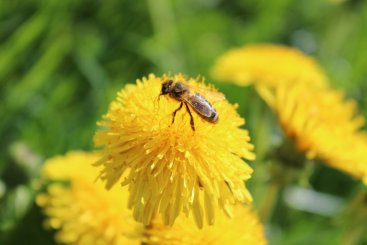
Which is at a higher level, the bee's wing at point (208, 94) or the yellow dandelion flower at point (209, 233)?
the bee's wing at point (208, 94)

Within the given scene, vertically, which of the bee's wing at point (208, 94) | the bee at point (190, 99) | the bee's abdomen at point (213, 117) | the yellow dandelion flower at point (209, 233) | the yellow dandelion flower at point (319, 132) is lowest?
the yellow dandelion flower at point (209, 233)

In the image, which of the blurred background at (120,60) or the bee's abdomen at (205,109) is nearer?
the bee's abdomen at (205,109)

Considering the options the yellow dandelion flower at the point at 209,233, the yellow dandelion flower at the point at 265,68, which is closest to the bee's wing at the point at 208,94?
the yellow dandelion flower at the point at 209,233

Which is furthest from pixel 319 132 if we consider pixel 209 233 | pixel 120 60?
pixel 120 60

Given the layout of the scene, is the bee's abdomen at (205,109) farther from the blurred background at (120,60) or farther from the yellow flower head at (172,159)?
the blurred background at (120,60)

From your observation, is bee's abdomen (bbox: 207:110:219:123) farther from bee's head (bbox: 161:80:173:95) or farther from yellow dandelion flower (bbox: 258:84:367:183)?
yellow dandelion flower (bbox: 258:84:367:183)

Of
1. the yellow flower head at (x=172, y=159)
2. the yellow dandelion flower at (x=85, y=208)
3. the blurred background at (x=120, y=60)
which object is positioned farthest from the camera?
the blurred background at (x=120, y=60)

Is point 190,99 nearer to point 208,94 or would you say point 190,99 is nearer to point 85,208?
point 208,94

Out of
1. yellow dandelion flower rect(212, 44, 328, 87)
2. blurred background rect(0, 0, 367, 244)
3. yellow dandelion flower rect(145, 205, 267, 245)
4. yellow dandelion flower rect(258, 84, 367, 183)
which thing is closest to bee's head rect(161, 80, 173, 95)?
yellow dandelion flower rect(145, 205, 267, 245)
